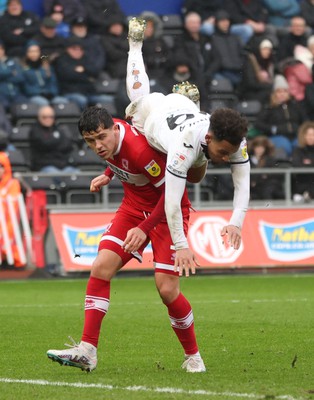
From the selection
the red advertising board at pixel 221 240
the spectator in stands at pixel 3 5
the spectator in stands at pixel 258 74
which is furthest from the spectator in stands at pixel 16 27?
the red advertising board at pixel 221 240

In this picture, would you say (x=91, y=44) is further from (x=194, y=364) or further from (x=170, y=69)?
(x=194, y=364)

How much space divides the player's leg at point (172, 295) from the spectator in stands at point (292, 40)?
14.9 metres

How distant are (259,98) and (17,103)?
4694 millimetres

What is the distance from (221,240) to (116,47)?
510 cm

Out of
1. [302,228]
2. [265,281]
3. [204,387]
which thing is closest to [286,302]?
[265,281]

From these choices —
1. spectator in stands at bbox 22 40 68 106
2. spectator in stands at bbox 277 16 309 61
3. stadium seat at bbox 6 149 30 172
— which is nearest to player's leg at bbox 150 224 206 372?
stadium seat at bbox 6 149 30 172

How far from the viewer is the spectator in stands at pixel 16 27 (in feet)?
68.2

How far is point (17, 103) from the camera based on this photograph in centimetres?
2036

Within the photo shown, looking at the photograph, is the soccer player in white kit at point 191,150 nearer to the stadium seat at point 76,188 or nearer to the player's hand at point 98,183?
the player's hand at point 98,183

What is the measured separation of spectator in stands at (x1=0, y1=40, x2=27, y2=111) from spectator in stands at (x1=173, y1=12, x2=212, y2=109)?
9.52 feet

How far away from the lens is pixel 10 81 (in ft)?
66.9

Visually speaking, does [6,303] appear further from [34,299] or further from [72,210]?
[72,210]

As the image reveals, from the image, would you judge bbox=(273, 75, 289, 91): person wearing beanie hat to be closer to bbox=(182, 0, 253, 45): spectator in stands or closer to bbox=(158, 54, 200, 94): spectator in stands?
bbox=(182, 0, 253, 45): spectator in stands

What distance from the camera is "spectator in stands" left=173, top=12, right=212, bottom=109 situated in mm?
20828
